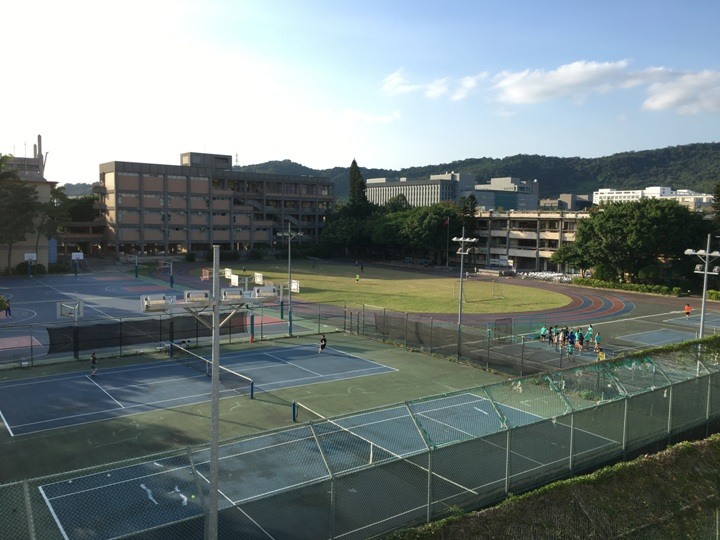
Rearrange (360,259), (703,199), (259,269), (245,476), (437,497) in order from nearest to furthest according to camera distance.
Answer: (437,497), (245,476), (259,269), (360,259), (703,199)

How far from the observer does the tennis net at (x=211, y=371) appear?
1240 inches

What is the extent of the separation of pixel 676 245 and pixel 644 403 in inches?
2625

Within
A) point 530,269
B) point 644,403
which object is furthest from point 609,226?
point 644,403

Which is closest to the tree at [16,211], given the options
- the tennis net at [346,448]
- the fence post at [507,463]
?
the tennis net at [346,448]

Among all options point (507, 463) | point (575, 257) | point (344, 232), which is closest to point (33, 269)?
point (344, 232)

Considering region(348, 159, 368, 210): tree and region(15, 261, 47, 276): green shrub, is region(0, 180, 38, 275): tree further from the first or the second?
region(348, 159, 368, 210): tree

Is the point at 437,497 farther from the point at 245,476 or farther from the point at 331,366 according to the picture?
the point at 331,366

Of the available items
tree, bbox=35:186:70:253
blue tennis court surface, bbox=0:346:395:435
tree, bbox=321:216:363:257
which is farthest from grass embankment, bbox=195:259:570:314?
blue tennis court surface, bbox=0:346:395:435

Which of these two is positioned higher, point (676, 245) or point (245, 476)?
point (676, 245)

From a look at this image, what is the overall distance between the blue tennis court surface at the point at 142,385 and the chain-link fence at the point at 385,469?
8.71 meters

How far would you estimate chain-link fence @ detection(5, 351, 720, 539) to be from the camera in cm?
1399

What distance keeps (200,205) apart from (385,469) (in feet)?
362

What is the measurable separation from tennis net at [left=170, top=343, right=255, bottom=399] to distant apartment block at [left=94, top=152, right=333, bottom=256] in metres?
77.6

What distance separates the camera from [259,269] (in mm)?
103250
